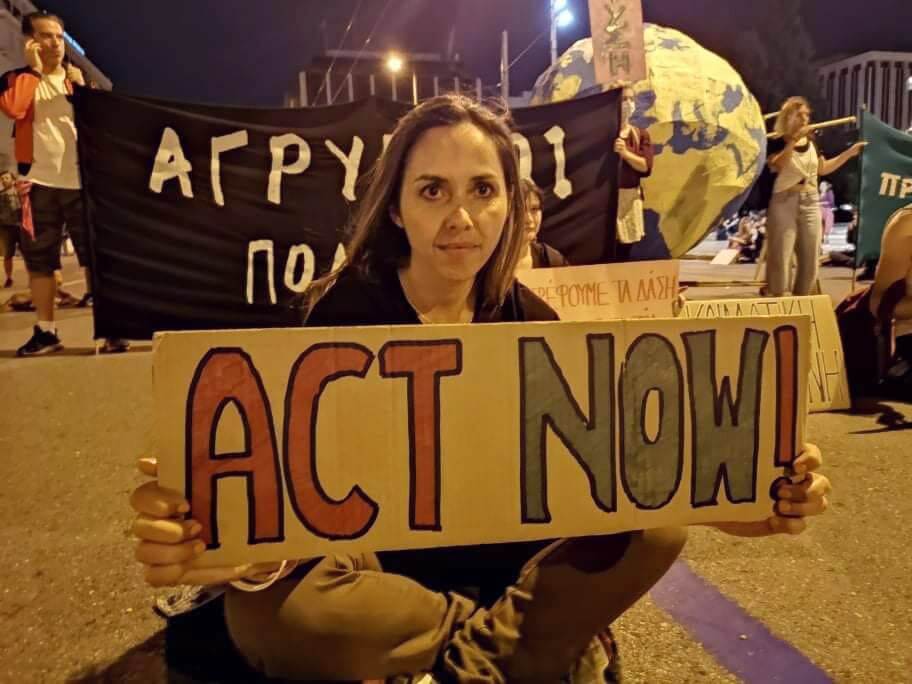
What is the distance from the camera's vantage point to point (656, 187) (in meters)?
7.42

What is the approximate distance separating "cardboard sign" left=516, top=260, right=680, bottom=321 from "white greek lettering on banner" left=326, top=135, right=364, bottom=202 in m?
1.45

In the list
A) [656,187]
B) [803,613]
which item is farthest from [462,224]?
[656,187]

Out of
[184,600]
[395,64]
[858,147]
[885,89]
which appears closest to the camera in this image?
[184,600]

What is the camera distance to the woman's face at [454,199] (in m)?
1.44

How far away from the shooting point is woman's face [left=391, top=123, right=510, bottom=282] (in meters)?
1.44

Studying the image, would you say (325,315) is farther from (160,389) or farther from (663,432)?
(663,432)

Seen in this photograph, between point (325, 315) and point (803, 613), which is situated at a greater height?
point (325, 315)

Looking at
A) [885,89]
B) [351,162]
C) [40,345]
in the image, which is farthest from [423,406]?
[885,89]

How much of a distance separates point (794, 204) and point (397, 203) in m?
4.93

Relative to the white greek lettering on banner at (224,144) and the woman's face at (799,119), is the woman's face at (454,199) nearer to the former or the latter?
the white greek lettering on banner at (224,144)

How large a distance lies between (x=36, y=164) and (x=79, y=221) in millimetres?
419

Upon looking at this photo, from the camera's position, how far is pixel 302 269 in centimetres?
439

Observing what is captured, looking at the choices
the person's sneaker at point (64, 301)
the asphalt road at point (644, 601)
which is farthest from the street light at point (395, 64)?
the asphalt road at point (644, 601)

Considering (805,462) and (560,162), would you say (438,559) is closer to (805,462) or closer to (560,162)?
(805,462)
